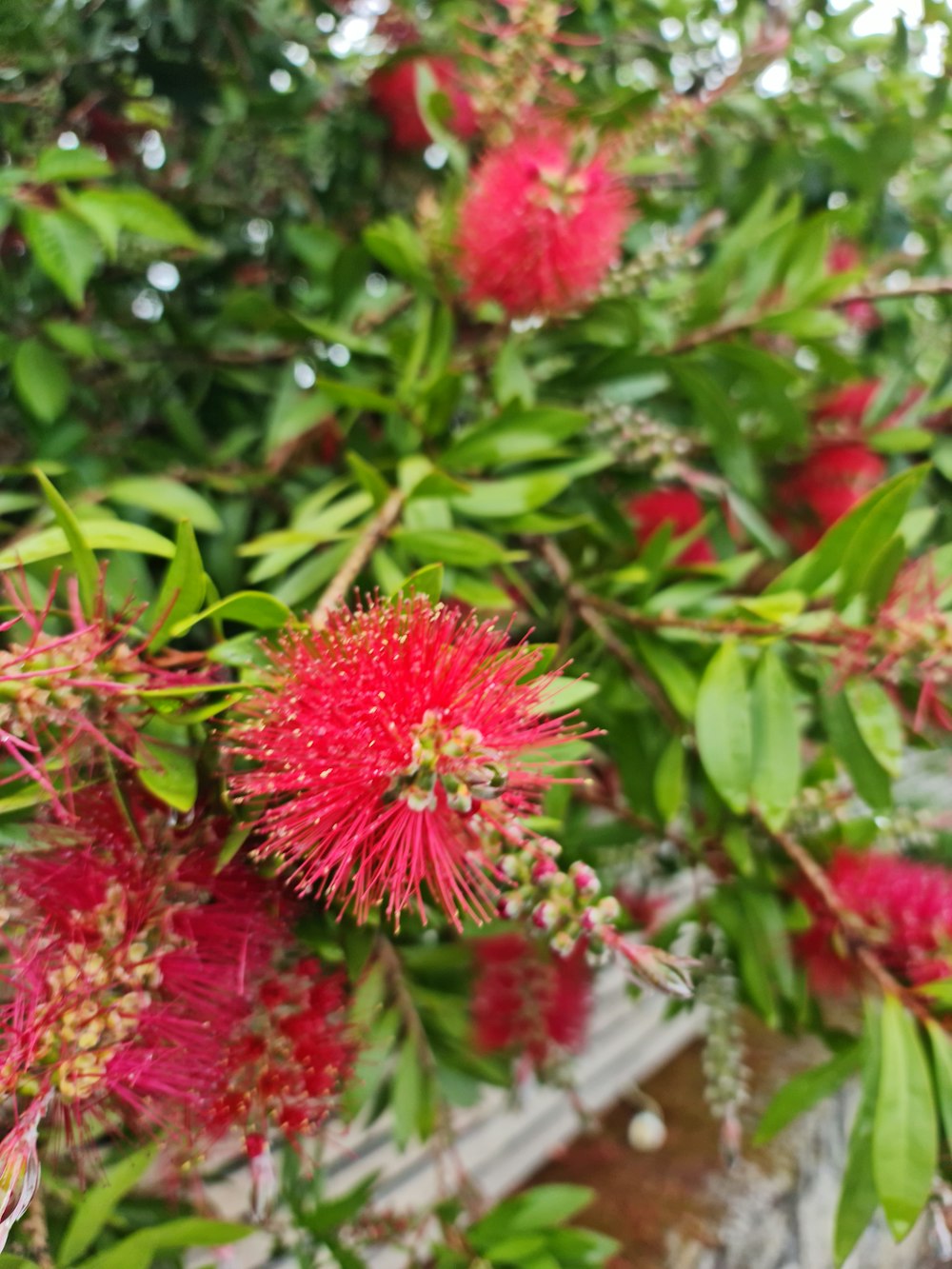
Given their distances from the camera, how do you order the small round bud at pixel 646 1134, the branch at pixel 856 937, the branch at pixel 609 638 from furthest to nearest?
the small round bud at pixel 646 1134 < the branch at pixel 609 638 < the branch at pixel 856 937

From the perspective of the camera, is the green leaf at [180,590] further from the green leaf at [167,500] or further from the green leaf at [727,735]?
the green leaf at [727,735]

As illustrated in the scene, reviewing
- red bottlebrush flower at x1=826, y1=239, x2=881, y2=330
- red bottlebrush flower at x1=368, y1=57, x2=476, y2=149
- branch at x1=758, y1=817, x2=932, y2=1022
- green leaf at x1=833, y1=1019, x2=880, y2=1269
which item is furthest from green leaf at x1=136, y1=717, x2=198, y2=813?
red bottlebrush flower at x1=826, y1=239, x2=881, y2=330

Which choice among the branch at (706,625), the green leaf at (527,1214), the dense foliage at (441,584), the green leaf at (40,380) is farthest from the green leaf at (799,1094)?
the green leaf at (40,380)

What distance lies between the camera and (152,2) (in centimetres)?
69

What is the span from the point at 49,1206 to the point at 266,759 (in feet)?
1.41

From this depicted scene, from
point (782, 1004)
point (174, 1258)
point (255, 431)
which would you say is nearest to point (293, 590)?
point (255, 431)

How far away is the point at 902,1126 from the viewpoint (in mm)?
509

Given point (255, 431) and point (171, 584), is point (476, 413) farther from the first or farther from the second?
point (171, 584)

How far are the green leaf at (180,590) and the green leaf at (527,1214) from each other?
0.53m

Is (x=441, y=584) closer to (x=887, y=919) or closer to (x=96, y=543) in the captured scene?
(x=96, y=543)

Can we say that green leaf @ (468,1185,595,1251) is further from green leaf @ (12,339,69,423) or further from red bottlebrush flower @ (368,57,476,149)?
red bottlebrush flower @ (368,57,476,149)

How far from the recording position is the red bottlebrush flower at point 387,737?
384 millimetres

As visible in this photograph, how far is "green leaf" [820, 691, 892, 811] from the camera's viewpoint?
1.81ft

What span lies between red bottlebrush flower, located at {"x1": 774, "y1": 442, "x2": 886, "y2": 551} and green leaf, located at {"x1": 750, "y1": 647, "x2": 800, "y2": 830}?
374mm
